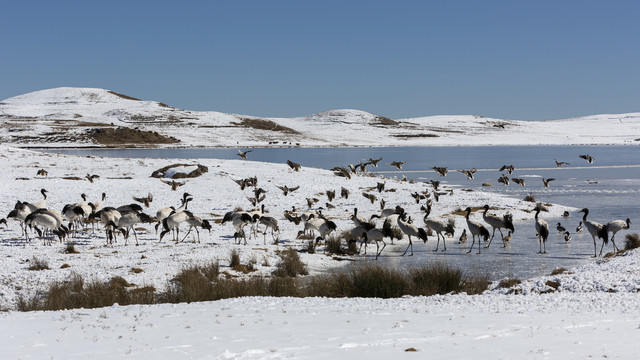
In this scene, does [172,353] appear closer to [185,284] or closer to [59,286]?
[185,284]

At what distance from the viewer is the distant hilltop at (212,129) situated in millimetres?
93938

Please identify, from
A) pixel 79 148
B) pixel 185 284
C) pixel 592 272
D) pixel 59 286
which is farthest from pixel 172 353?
pixel 79 148

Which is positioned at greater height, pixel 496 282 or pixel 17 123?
pixel 17 123

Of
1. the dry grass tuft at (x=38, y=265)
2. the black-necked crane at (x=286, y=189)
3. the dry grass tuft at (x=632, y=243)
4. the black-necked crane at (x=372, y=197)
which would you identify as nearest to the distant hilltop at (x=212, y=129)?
the black-necked crane at (x=286, y=189)

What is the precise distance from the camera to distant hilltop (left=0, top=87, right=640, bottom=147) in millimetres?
93938

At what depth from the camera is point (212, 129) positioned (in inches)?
4616

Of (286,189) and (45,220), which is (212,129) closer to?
(286,189)

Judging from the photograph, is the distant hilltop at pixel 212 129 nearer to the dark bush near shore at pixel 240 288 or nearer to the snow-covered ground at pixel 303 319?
the snow-covered ground at pixel 303 319

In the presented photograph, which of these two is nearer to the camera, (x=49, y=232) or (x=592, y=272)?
(x=592, y=272)

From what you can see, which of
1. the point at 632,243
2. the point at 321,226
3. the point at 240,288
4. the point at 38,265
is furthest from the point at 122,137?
the point at 240,288

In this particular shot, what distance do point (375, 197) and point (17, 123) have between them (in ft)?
312

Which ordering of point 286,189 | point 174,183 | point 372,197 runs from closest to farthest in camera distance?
1. point 372,197
2. point 174,183
3. point 286,189

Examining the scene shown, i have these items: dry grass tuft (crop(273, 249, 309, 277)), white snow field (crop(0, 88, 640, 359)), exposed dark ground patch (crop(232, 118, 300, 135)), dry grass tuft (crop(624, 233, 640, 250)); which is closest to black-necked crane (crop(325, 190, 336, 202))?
white snow field (crop(0, 88, 640, 359))

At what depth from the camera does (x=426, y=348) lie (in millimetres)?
7219
